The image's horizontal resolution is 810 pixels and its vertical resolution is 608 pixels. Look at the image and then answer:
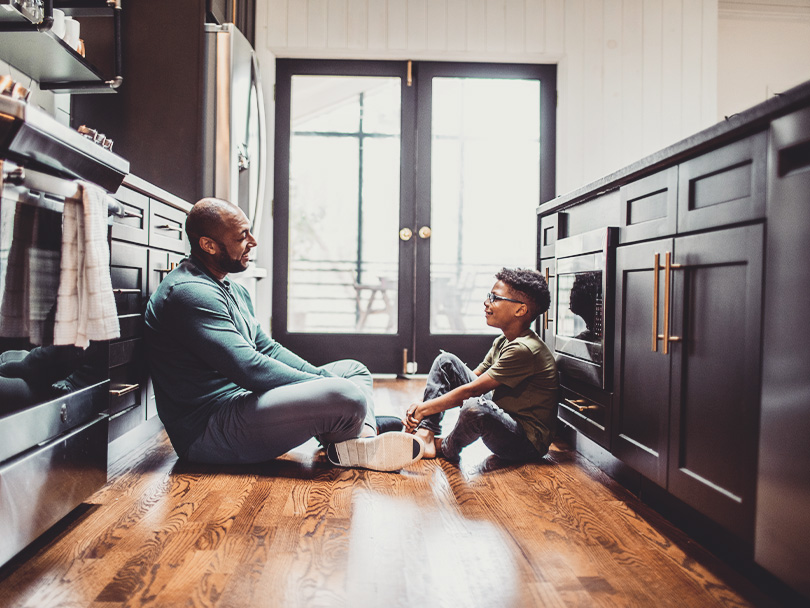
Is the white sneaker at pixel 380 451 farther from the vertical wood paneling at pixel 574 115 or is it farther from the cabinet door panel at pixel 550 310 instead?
the vertical wood paneling at pixel 574 115

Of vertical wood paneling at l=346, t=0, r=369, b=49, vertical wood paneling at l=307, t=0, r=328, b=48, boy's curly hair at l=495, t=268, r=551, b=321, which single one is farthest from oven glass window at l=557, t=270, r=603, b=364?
vertical wood paneling at l=307, t=0, r=328, b=48

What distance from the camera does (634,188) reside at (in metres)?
1.66

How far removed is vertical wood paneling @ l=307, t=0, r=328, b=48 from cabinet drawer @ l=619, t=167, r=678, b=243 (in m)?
2.84

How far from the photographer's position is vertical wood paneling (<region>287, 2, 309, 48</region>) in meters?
3.86

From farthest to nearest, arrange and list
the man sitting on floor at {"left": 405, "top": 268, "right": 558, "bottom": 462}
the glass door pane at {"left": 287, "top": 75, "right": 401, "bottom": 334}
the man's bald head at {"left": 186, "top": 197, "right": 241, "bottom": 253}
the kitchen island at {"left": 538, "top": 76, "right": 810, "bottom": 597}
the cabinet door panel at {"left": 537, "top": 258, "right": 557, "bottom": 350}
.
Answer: the glass door pane at {"left": 287, "top": 75, "right": 401, "bottom": 334}
the cabinet door panel at {"left": 537, "top": 258, "right": 557, "bottom": 350}
the man sitting on floor at {"left": 405, "top": 268, "right": 558, "bottom": 462}
the man's bald head at {"left": 186, "top": 197, "right": 241, "bottom": 253}
the kitchen island at {"left": 538, "top": 76, "right": 810, "bottom": 597}

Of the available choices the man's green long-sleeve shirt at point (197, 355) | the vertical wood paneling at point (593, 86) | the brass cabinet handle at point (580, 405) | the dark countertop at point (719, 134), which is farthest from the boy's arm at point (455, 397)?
the vertical wood paneling at point (593, 86)

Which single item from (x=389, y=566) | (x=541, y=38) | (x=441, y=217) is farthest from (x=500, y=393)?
(x=541, y=38)

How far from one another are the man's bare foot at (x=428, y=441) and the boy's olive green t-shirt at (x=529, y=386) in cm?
27

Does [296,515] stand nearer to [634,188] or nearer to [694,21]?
[634,188]

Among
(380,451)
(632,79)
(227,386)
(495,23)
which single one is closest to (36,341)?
(227,386)

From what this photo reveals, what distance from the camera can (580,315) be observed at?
1987 millimetres

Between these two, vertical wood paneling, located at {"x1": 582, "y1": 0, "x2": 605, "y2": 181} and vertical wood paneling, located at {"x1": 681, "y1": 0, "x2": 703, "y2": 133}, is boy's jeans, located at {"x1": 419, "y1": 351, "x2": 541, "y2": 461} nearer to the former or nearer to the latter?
vertical wood paneling, located at {"x1": 582, "y1": 0, "x2": 605, "y2": 181}

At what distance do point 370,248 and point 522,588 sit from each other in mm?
3241

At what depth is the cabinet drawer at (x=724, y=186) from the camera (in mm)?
1104
